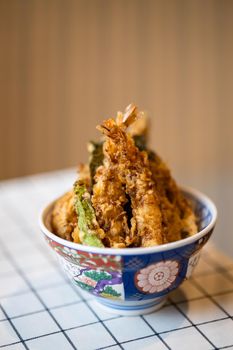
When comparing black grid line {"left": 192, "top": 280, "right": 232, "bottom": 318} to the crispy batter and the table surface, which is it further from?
the crispy batter

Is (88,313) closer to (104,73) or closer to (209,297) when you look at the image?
(209,297)

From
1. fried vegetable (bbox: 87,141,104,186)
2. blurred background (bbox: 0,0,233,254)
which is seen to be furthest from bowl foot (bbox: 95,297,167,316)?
blurred background (bbox: 0,0,233,254)

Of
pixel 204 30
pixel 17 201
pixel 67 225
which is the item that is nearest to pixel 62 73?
pixel 204 30

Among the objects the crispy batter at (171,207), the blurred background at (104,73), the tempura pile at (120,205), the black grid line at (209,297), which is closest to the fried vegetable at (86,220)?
the tempura pile at (120,205)

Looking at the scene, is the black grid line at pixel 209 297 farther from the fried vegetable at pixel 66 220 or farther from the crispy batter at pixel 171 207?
the fried vegetable at pixel 66 220

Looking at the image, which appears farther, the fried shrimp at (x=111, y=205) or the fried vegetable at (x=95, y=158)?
the fried vegetable at (x=95, y=158)

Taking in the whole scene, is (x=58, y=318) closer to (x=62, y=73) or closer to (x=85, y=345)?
(x=85, y=345)
